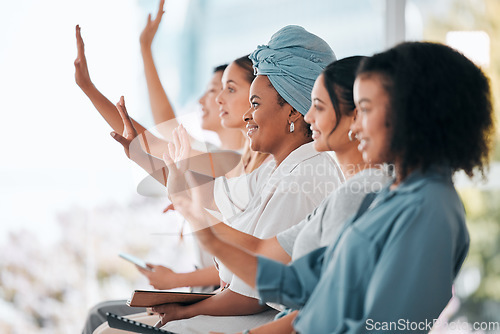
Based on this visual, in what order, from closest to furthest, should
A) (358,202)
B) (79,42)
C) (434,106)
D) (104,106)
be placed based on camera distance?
(434,106), (358,202), (79,42), (104,106)

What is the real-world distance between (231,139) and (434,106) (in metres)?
1.75

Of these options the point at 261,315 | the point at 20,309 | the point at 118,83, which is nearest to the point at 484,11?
the point at 118,83

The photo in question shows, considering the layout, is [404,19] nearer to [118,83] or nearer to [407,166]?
[118,83]

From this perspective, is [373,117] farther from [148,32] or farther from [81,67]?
[148,32]

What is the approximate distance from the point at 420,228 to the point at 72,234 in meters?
3.28

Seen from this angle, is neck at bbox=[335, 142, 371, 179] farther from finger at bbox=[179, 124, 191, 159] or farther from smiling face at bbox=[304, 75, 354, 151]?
finger at bbox=[179, 124, 191, 159]

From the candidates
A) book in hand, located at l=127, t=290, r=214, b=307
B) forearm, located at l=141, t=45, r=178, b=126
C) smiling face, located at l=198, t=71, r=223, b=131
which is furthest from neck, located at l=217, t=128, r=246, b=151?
book in hand, located at l=127, t=290, r=214, b=307

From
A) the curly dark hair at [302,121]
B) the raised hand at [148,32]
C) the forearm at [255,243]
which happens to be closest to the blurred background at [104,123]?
the raised hand at [148,32]

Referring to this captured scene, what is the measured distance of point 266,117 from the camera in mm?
1721

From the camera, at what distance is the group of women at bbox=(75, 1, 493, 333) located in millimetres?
976

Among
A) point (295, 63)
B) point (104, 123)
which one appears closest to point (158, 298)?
point (295, 63)

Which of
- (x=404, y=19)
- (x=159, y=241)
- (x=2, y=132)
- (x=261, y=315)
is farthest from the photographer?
(x=159, y=241)

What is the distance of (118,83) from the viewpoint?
3781 mm

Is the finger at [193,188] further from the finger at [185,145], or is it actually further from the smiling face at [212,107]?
the smiling face at [212,107]
